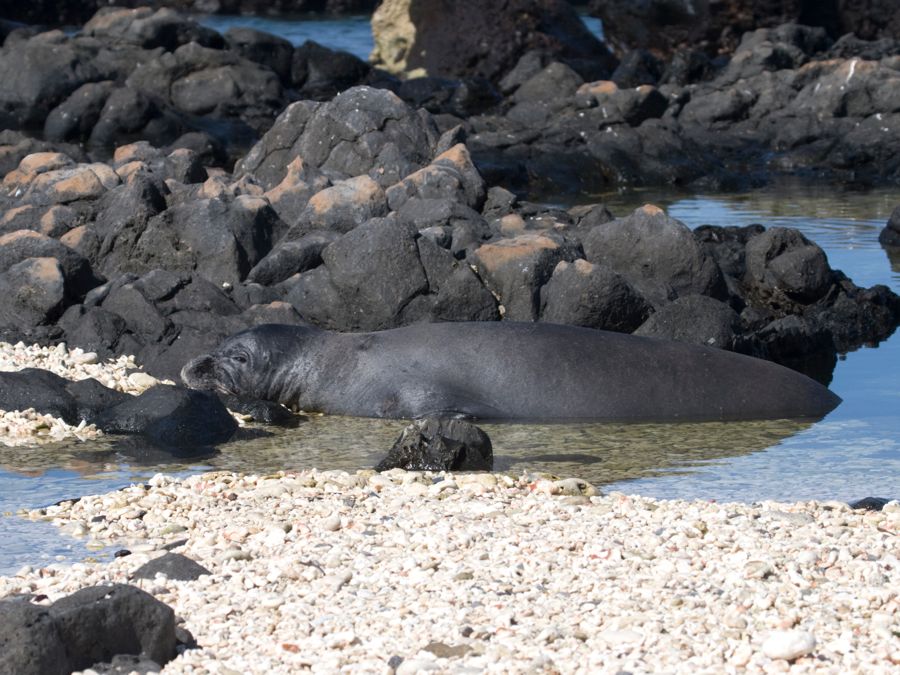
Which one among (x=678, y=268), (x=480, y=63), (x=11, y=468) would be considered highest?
(x=480, y=63)

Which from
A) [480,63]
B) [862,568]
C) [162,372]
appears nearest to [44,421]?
[162,372]

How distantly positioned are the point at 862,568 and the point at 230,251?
8776 millimetres

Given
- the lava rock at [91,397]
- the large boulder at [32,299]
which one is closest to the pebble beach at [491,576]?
the lava rock at [91,397]

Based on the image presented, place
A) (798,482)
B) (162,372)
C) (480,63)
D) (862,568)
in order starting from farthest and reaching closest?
(480,63), (162,372), (798,482), (862,568)

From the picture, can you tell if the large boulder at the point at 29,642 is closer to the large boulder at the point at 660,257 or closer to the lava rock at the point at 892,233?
the large boulder at the point at 660,257

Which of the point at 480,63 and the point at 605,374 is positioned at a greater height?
the point at 480,63

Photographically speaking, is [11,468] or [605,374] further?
[605,374]

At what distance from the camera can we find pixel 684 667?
17.9 ft

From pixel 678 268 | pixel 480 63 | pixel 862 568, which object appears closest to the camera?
Answer: pixel 862 568

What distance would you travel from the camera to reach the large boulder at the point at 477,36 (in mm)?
39312

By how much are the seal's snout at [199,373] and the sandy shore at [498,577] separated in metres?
2.90

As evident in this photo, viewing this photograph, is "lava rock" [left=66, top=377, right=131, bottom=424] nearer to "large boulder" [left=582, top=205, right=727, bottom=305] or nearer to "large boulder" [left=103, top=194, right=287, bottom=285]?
"large boulder" [left=103, top=194, right=287, bottom=285]

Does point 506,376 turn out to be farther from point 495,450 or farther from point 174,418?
point 174,418

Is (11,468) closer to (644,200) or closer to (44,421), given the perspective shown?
(44,421)
